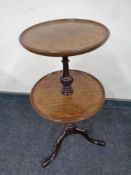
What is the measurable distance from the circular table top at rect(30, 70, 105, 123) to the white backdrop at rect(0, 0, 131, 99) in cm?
25

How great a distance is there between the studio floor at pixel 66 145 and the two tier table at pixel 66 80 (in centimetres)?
7

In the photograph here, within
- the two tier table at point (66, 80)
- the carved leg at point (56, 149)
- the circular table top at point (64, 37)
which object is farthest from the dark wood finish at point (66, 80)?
the carved leg at point (56, 149)

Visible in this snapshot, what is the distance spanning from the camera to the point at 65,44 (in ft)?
3.10

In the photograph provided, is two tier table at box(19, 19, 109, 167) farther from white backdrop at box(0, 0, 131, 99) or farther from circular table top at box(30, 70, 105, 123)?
white backdrop at box(0, 0, 131, 99)

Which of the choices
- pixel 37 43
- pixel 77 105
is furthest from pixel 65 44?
pixel 77 105

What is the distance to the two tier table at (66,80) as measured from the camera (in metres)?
0.94

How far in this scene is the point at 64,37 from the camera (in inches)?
39.5

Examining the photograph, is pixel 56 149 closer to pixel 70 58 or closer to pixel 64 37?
pixel 70 58

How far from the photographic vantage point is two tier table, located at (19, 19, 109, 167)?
3.07 ft

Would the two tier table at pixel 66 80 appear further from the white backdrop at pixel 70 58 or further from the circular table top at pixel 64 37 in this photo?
the white backdrop at pixel 70 58

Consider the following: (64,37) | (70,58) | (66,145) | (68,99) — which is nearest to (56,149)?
(66,145)

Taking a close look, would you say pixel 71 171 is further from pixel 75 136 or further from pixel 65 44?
pixel 65 44

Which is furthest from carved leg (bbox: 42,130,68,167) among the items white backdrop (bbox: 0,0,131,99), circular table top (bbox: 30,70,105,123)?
white backdrop (bbox: 0,0,131,99)

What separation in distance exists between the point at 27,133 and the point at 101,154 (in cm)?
53
